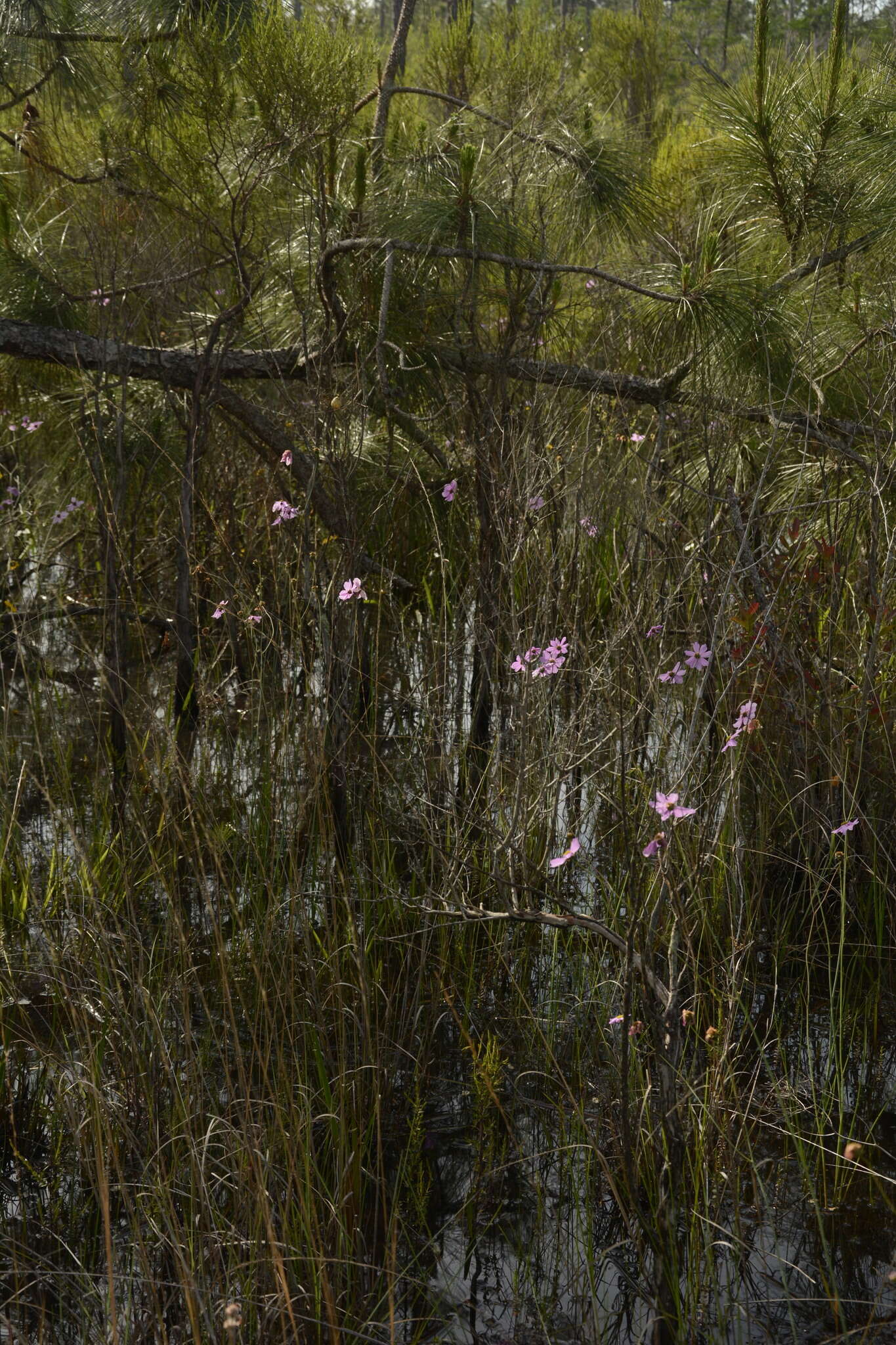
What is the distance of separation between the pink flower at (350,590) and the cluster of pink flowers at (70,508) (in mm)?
1636

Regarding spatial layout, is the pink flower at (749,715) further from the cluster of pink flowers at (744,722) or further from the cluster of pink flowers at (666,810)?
the cluster of pink flowers at (666,810)

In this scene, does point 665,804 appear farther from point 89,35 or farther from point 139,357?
point 89,35

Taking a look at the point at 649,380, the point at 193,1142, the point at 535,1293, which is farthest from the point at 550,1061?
the point at 649,380

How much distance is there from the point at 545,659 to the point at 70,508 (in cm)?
263

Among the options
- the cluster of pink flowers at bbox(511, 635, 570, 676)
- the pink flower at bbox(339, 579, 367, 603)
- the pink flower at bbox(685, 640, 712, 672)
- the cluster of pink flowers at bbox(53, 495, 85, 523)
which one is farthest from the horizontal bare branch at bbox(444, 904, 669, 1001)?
the cluster of pink flowers at bbox(53, 495, 85, 523)

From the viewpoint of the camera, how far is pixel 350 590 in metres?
2.48

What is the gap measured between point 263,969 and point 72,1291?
0.70 m

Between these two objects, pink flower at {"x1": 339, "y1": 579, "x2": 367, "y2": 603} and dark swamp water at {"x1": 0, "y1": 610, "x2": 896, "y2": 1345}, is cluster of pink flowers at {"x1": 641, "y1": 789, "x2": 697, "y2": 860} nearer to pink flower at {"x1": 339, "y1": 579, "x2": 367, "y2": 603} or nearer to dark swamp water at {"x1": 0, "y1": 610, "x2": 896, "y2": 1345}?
dark swamp water at {"x1": 0, "y1": 610, "x2": 896, "y2": 1345}

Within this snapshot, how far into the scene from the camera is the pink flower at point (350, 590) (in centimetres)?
247

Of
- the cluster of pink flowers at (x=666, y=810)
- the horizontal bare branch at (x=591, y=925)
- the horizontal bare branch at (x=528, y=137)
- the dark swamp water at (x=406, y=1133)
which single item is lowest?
the dark swamp water at (x=406, y=1133)

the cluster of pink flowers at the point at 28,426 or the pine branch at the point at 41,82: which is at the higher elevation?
the pine branch at the point at 41,82

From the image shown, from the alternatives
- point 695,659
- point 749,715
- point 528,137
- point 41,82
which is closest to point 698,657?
point 695,659

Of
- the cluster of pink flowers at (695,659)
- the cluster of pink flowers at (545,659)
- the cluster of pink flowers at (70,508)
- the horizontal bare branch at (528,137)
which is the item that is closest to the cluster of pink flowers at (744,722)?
the cluster of pink flowers at (695,659)

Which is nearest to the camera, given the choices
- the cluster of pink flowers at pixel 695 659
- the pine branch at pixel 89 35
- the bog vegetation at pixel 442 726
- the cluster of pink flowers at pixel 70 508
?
the bog vegetation at pixel 442 726
